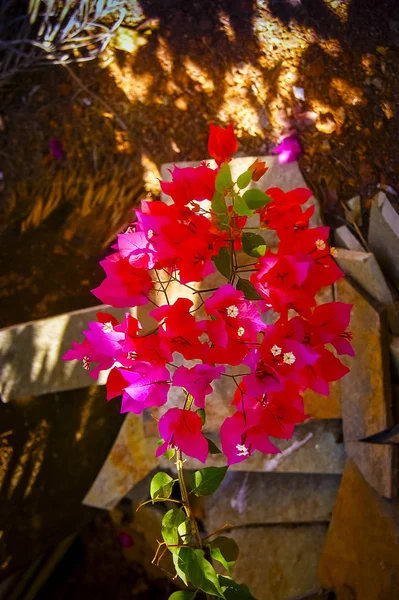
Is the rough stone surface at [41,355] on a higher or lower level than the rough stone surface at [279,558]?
higher

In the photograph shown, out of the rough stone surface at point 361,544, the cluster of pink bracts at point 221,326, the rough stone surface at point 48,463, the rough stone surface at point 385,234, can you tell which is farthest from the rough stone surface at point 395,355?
the rough stone surface at point 48,463

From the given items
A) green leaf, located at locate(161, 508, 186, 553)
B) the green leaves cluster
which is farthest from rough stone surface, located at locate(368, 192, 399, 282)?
green leaf, located at locate(161, 508, 186, 553)

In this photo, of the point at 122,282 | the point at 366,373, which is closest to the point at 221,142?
the point at 122,282

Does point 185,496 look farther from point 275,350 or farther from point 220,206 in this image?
point 220,206

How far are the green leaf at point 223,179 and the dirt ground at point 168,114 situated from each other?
4.31 ft

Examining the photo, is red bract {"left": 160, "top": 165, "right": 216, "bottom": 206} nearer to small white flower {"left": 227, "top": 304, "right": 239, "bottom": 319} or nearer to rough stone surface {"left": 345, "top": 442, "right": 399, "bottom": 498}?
small white flower {"left": 227, "top": 304, "right": 239, "bottom": 319}

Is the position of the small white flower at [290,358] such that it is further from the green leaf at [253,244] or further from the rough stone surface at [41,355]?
the rough stone surface at [41,355]

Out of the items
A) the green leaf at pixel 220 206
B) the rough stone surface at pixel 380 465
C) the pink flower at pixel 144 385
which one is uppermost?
the green leaf at pixel 220 206

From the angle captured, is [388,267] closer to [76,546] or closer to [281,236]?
[281,236]

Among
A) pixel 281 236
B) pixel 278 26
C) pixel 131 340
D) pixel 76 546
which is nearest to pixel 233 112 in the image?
pixel 278 26

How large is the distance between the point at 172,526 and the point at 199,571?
0.11 metres

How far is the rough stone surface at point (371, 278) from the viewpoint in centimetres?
196

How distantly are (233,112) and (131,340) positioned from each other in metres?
1.67

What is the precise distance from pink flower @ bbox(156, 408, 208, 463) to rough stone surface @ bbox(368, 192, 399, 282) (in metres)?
1.17
